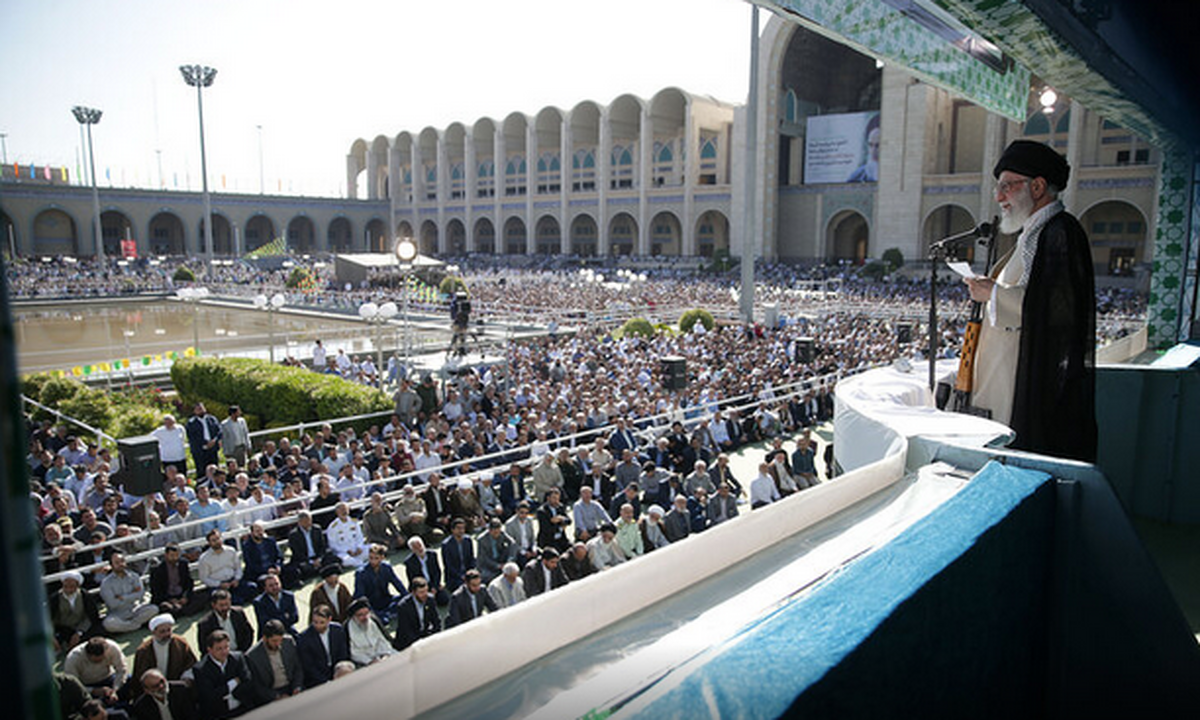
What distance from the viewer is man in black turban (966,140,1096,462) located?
3279 millimetres

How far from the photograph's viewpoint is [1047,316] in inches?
130

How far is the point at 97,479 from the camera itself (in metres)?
8.12

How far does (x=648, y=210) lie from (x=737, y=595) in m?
51.2

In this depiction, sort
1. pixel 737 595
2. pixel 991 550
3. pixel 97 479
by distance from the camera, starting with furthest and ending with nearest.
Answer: pixel 97 479 → pixel 737 595 → pixel 991 550

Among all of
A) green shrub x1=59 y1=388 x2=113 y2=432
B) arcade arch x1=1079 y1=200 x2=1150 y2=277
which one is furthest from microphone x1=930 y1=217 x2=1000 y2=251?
arcade arch x1=1079 y1=200 x2=1150 y2=277

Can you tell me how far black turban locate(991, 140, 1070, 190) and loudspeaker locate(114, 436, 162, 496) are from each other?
303 inches

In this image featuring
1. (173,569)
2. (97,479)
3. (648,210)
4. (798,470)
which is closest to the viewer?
(173,569)

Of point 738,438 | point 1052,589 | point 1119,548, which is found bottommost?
point 738,438

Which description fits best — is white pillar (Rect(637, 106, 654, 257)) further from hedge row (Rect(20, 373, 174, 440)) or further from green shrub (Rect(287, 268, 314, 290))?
hedge row (Rect(20, 373, 174, 440))

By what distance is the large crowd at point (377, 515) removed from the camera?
17.1 ft

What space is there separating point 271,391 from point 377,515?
21.7 ft

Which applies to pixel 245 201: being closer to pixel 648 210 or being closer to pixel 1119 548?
pixel 648 210

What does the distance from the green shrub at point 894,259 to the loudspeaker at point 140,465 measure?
3670 cm

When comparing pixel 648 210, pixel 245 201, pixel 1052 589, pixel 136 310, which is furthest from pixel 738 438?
pixel 245 201
